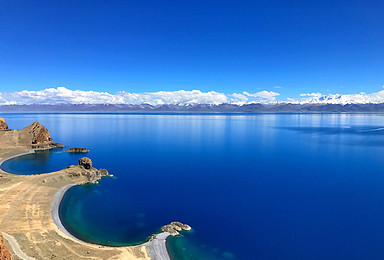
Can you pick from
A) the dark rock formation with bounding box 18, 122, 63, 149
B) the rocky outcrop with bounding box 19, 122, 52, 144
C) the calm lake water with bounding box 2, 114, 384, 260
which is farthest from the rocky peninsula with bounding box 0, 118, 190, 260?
the rocky outcrop with bounding box 19, 122, 52, 144

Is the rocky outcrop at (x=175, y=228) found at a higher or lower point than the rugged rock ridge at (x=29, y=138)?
lower

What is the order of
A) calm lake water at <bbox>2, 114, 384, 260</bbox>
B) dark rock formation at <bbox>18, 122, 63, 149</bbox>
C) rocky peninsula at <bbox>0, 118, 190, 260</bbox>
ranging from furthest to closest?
dark rock formation at <bbox>18, 122, 63, 149</bbox> < calm lake water at <bbox>2, 114, 384, 260</bbox> < rocky peninsula at <bbox>0, 118, 190, 260</bbox>

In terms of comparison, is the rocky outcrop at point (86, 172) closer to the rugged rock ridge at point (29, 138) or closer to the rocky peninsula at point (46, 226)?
the rocky peninsula at point (46, 226)

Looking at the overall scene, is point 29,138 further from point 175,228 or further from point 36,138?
point 175,228

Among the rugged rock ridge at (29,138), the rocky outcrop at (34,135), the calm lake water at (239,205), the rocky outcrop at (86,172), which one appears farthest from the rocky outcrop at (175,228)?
the rocky outcrop at (34,135)

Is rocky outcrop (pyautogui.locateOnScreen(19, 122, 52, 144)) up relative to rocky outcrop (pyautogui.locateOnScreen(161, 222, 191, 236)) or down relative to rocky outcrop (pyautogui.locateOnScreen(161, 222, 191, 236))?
up

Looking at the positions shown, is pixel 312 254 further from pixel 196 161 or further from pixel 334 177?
pixel 196 161

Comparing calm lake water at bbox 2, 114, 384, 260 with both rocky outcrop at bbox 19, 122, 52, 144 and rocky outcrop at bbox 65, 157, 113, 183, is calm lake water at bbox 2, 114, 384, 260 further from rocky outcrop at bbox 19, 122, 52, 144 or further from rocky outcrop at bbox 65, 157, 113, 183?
rocky outcrop at bbox 19, 122, 52, 144

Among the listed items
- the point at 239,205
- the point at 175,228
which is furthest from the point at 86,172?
the point at 239,205
